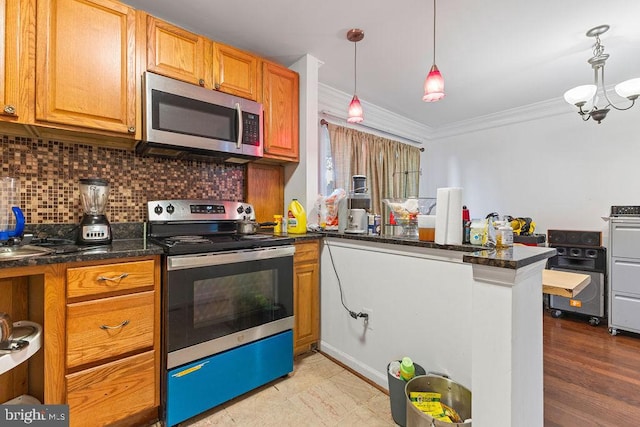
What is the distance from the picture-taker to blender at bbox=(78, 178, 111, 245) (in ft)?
5.06

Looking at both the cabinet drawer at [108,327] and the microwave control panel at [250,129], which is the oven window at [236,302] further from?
the microwave control panel at [250,129]

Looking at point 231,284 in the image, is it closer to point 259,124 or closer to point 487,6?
point 259,124

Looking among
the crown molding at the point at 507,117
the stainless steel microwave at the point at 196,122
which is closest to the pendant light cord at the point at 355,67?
the stainless steel microwave at the point at 196,122

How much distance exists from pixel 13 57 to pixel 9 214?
745mm

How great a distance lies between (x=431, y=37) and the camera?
220 cm

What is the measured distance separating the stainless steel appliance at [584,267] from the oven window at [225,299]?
289 centimetres

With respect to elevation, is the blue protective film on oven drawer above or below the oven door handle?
below

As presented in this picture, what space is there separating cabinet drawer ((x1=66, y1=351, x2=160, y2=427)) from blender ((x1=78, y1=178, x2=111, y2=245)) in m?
0.65

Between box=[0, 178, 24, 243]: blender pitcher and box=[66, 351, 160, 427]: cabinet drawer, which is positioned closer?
box=[66, 351, 160, 427]: cabinet drawer

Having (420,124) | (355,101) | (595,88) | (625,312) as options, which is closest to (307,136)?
(355,101)

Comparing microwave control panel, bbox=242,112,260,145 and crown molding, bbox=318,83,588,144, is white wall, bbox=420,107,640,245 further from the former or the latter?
microwave control panel, bbox=242,112,260,145

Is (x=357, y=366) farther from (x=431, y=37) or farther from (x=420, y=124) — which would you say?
(x=420, y=124)

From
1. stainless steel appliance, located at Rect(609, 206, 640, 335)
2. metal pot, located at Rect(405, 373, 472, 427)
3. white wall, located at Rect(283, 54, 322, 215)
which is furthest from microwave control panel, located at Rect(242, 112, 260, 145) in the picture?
stainless steel appliance, located at Rect(609, 206, 640, 335)

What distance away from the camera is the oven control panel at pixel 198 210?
6.22 feet
